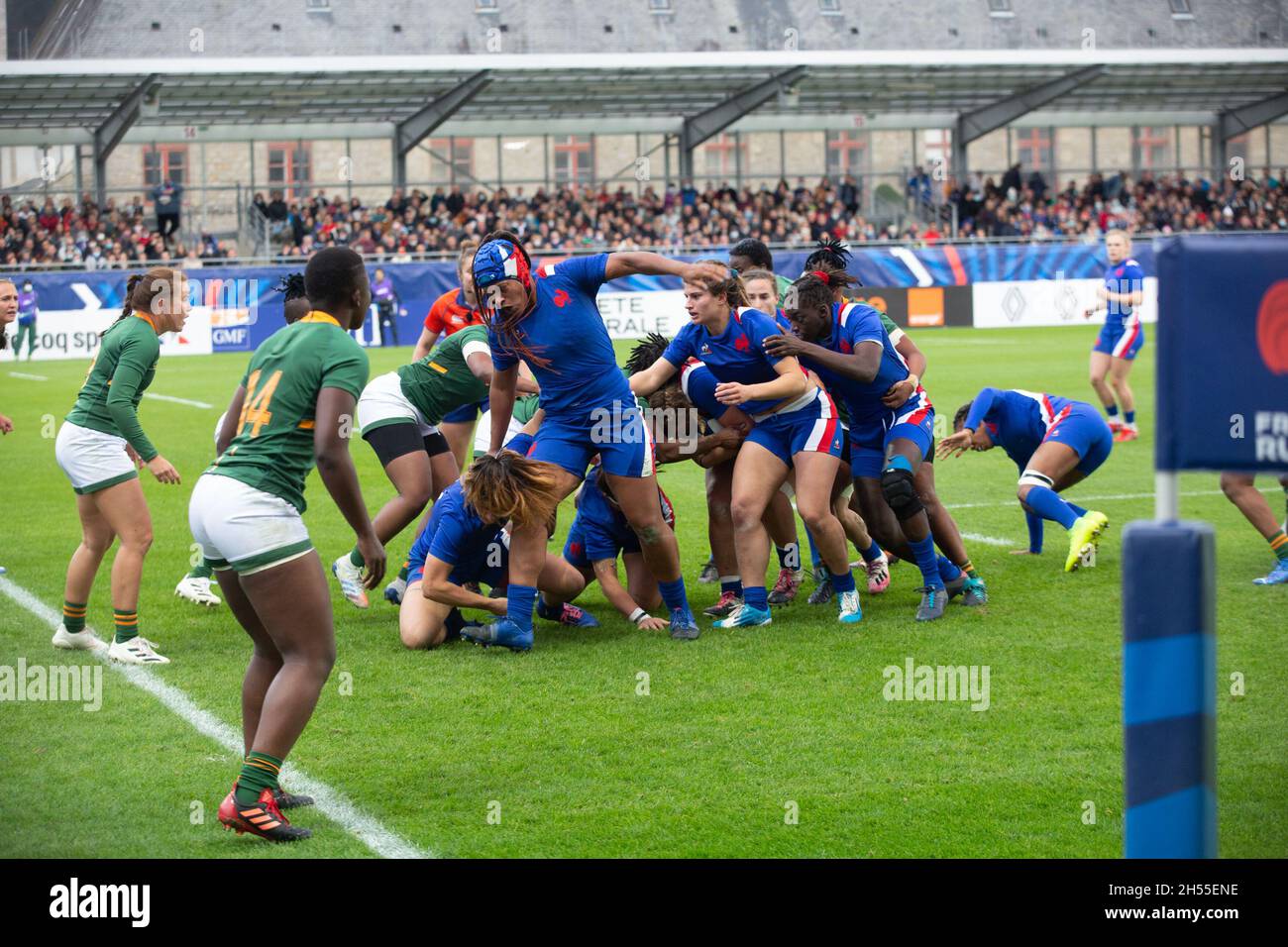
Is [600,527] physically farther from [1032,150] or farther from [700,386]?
[1032,150]

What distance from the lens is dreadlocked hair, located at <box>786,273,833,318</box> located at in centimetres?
863

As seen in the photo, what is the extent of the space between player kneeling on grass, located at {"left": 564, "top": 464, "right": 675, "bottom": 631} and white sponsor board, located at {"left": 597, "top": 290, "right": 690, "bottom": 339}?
22805 millimetres

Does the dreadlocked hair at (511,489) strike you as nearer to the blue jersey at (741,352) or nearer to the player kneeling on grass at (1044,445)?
the blue jersey at (741,352)

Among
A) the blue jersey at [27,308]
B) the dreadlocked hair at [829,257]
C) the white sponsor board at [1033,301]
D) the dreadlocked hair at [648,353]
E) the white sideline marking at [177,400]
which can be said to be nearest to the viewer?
the dreadlocked hair at [829,257]

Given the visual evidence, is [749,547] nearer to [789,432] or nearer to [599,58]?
[789,432]

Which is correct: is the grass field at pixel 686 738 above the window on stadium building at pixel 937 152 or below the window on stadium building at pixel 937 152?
below

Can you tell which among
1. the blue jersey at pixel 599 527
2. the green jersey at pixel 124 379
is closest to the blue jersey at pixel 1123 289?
the blue jersey at pixel 599 527

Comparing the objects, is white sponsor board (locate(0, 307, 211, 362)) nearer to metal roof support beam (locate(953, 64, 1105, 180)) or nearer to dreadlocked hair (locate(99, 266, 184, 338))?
dreadlocked hair (locate(99, 266, 184, 338))

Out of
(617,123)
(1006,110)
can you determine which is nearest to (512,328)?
(617,123)

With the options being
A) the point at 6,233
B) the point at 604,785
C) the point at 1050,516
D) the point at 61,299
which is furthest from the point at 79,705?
the point at 6,233

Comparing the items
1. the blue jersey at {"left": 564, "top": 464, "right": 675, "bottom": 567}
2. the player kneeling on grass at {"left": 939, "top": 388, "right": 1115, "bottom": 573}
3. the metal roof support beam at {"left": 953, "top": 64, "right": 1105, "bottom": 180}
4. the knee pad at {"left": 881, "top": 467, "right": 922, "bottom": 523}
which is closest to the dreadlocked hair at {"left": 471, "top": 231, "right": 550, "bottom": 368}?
the blue jersey at {"left": 564, "top": 464, "right": 675, "bottom": 567}

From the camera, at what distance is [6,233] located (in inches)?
1417

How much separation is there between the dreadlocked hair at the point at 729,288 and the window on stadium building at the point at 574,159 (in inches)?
1541

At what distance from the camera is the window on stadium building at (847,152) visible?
4897cm
